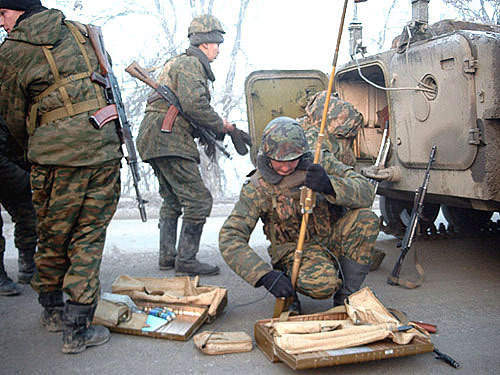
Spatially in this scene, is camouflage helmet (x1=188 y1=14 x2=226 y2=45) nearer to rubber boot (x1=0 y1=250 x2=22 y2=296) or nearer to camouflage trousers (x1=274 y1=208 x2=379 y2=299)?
camouflage trousers (x1=274 y1=208 x2=379 y2=299)

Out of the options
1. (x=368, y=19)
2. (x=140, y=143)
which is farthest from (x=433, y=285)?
(x=368, y=19)

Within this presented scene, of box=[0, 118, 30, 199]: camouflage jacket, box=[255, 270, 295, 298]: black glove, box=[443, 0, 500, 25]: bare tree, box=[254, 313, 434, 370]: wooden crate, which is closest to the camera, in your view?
box=[254, 313, 434, 370]: wooden crate

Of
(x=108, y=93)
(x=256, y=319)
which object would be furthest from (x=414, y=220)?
(x=108, y=93)

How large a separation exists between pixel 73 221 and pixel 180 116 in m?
1.64

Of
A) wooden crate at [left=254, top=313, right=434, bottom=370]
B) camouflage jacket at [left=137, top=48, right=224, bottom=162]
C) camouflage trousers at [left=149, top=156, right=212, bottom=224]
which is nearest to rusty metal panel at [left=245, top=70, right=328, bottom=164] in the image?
camouflage jacket at [left=137, top=48, right=224, bottom=162]

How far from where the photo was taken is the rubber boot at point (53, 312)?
3.24 meters

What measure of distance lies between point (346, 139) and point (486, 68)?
3.60 ft

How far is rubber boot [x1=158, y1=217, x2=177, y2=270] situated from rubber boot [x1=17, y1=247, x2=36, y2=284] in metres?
1.02

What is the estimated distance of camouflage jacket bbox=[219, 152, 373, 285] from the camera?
10.4 ft

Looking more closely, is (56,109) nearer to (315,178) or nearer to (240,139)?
(315,178)

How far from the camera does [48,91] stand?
2.96 meters

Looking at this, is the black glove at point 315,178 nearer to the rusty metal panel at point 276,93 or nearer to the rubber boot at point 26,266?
the rusty metal panel at point 276,93

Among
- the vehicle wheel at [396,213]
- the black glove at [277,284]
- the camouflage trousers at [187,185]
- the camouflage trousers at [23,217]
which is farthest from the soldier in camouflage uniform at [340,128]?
the camouflage trousers at [23,217]

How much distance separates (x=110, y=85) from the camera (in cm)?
316
